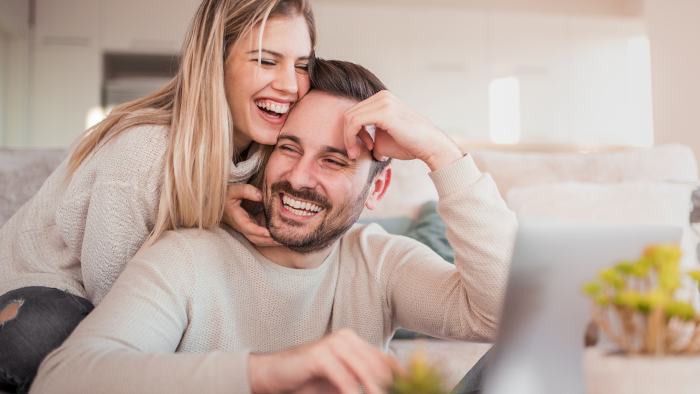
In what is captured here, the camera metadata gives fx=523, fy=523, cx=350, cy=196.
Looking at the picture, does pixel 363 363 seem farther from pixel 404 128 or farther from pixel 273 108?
pixel 273 108

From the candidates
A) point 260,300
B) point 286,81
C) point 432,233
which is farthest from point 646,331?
point 432,233

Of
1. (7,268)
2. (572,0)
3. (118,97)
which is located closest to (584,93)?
(572,0)

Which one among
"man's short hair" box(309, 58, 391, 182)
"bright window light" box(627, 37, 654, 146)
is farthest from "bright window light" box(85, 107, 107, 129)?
"bright window light" box(627, 37, 654, 146)

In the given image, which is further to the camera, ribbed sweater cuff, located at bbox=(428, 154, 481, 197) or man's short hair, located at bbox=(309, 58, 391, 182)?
man's short hair, located at bbox=(309, 58, 391, 182)

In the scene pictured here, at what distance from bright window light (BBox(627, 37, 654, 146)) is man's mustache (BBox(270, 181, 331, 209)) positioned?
4.50 m

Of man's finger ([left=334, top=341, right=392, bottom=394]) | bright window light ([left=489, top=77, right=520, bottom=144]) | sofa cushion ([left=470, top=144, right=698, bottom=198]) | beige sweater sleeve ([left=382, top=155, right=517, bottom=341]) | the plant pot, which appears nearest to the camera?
the plant pot

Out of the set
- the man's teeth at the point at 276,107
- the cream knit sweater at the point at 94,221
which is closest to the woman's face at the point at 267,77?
the man's teeth at the point at 276,107

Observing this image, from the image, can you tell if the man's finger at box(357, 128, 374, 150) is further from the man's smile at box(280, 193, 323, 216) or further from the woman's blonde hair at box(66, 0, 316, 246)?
the woman's blonde hair at box(66, 0, 316, 246)

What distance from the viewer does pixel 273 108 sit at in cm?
125

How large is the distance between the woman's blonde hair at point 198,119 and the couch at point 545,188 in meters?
0.58

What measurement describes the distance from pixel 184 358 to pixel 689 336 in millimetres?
496

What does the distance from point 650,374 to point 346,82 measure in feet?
2.99

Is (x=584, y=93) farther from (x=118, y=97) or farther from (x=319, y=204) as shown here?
(x=319, y=204)

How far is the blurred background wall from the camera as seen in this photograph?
4047 mm
